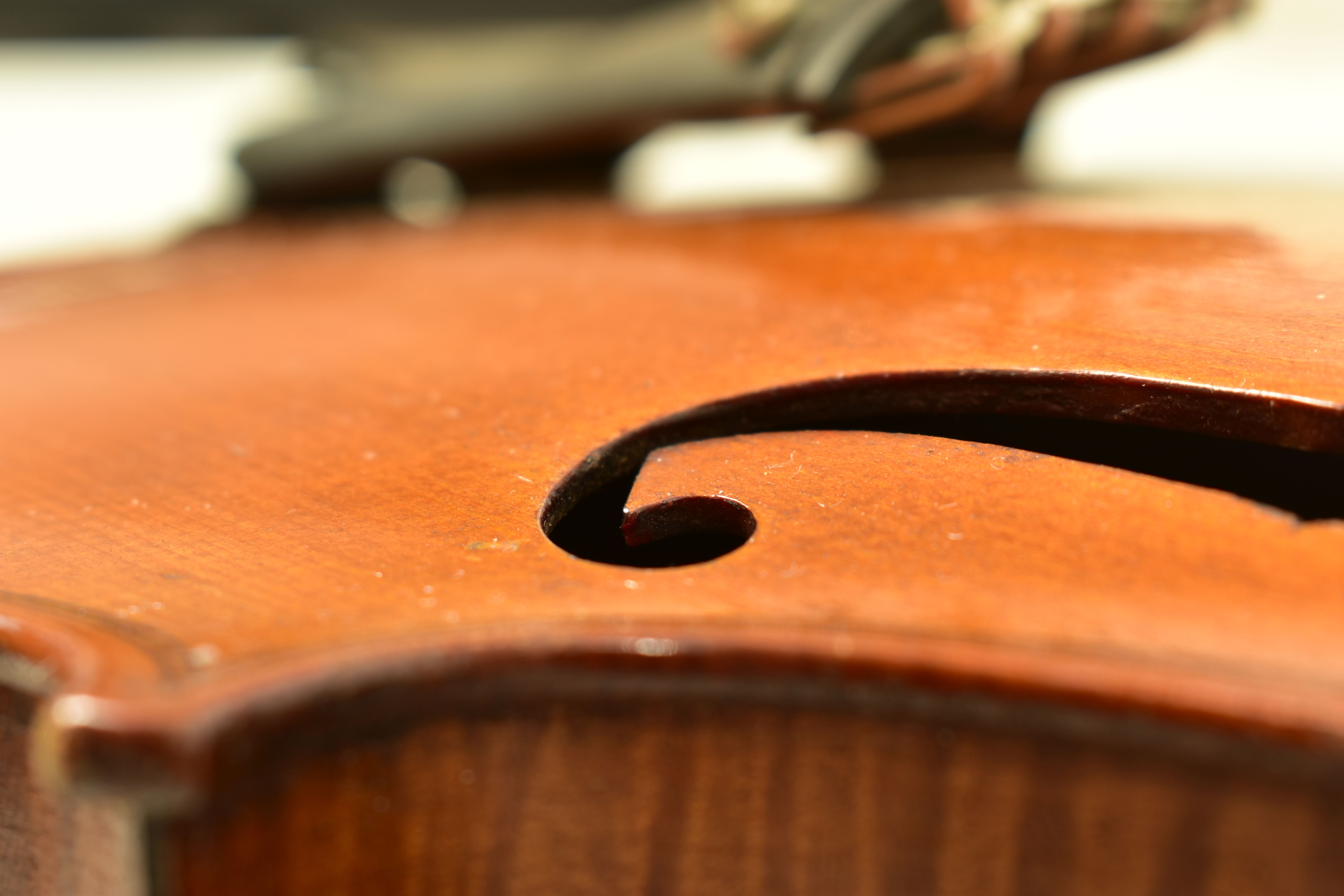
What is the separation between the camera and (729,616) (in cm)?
30

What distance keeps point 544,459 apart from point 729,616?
0.47 feet

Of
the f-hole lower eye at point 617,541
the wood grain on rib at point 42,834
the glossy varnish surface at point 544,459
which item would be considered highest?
the glossy varnish surface at point 544,459

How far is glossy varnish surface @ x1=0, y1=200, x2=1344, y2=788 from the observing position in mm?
272

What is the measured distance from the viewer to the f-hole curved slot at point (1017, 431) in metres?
0.39

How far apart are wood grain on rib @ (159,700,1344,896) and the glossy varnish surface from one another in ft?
0.08

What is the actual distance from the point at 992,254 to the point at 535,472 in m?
0.33

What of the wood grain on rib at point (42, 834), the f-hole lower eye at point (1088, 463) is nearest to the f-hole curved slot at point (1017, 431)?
the f-hole lower eye at point (1088, 463)

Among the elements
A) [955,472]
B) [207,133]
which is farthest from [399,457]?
[207,133]

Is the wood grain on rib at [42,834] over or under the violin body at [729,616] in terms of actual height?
under

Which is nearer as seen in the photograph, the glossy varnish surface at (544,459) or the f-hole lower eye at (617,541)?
the glossy varnish surface at (544,459)

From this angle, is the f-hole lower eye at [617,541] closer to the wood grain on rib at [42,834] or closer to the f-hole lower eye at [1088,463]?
the f-hole lower eye at [1088,463]

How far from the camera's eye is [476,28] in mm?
1318

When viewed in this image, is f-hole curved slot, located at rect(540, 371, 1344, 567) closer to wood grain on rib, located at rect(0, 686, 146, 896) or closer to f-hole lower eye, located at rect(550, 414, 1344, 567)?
f-hole lower eye, located at rect(550, 414, 1344, 567)

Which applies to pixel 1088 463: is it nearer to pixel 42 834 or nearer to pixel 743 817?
pixel 743 817
